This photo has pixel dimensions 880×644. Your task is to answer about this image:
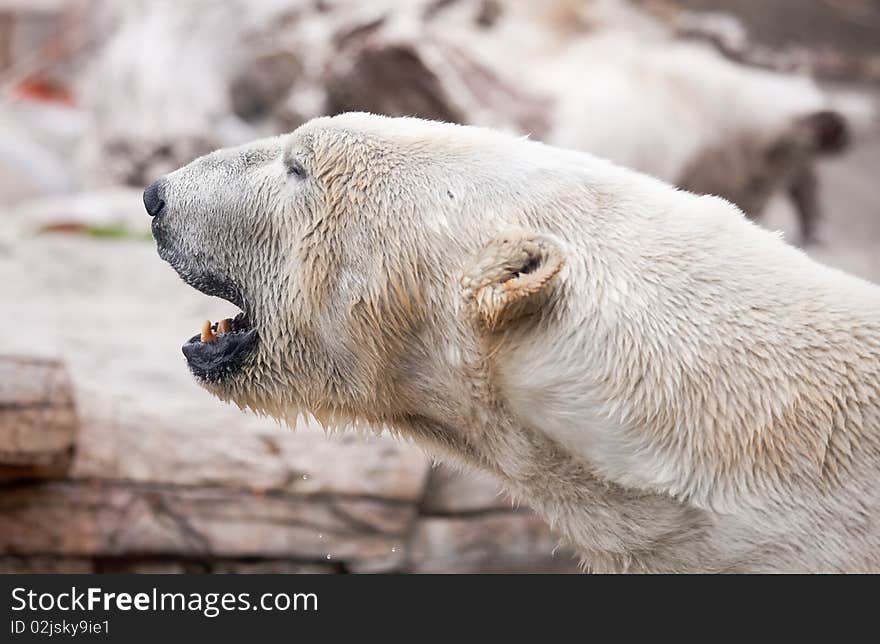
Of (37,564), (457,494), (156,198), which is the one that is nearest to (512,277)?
(156,198)

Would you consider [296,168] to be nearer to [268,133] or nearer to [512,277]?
[512,277]

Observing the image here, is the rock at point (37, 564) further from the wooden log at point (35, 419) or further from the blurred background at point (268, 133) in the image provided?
the wooden log at point (35, 419)

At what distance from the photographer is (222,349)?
2.43m

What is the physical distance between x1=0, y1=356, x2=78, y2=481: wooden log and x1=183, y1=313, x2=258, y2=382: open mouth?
1637mm

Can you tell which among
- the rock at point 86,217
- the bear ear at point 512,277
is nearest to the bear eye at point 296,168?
the bear ear at point 512,277

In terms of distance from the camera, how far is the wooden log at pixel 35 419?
12.5 feet

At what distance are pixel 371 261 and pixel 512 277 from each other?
0.34 metres

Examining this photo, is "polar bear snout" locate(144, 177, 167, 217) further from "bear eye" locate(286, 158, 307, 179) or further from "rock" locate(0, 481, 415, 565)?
"rock" locate(0, 481, 415, 565)

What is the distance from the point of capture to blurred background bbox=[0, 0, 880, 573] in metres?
4.10

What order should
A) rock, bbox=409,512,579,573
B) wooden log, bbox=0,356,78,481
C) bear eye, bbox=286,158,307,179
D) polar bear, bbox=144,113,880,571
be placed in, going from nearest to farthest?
polar bear, bbox=144,113,880,571
bear eye, bbox=286,158,307,179
wooden log, bbox=0,356,78,481
rock, bbox=409,512,579,573

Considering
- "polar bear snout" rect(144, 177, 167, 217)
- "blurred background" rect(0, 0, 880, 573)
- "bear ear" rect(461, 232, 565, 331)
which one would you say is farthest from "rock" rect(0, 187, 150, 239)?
"bear ear" rect(461, 232, 565, 331)

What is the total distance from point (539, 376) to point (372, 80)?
202 inches

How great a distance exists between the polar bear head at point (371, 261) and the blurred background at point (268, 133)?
5.86ft

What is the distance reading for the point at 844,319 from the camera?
6.61ft
